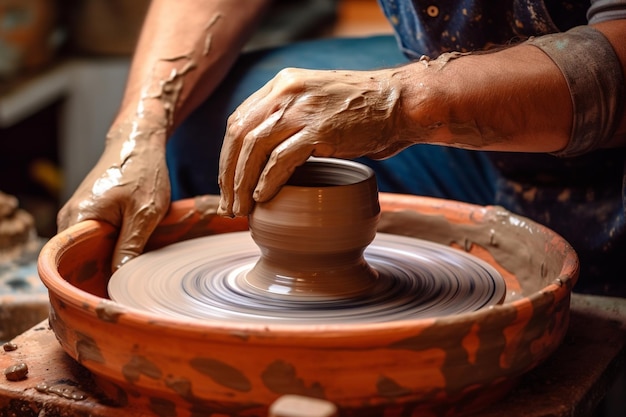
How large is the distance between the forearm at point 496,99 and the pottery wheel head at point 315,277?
143mm

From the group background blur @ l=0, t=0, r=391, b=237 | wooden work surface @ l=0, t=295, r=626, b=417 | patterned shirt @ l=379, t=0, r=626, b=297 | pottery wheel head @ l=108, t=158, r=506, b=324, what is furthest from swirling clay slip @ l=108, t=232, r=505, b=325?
background blur @ l=0, t=0, r=391, b=237

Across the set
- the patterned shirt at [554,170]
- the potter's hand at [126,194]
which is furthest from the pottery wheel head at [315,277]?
the patterned shirt at [554,170]

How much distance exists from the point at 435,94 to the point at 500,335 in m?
0.39

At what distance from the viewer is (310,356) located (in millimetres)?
1057

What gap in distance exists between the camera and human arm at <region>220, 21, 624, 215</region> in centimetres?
130

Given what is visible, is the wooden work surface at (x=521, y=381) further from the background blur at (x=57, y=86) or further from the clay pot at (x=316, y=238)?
the background blur at (x=57, y=86)

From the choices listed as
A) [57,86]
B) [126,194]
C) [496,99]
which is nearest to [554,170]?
[496,99]

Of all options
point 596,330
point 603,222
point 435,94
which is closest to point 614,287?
point 603,222

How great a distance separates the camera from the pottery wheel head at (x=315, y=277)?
4.32ft

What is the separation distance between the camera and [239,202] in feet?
4.44

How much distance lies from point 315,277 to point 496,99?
0.37 meters

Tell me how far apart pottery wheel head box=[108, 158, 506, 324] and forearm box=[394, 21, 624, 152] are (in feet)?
0.47

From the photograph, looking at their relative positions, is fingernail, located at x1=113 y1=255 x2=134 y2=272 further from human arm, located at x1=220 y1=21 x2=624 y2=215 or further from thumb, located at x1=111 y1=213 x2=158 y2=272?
human arm, located at x1=220 y1=21 x2=624 y2=215

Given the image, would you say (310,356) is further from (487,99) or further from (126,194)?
(126,194)
